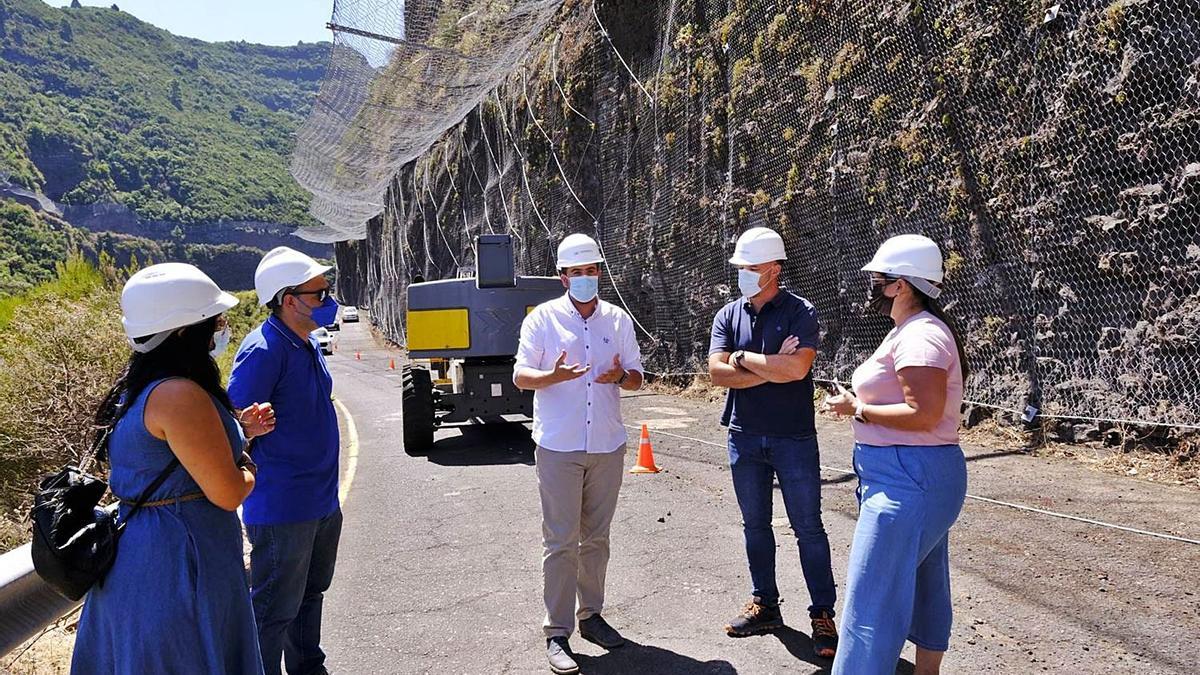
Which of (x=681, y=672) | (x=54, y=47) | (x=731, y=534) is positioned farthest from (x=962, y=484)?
(x=54, y=47)

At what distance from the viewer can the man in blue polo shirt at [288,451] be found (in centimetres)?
383

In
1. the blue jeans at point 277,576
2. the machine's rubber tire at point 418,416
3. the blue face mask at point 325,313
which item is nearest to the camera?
the blue jeans at point 277,576

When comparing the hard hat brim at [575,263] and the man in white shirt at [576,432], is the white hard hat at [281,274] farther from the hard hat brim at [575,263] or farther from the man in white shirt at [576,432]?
the hard hat brim at [575,263]

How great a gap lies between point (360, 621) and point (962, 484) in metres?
3.47

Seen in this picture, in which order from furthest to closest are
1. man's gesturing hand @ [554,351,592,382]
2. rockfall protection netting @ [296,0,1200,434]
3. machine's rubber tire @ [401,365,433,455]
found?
1. machine's rubber tire @ [401,365,433,455]
2. rockfall protection netting @ [296,0,1200,434]
3. man's gesturing hand @ [554,351,592,382]

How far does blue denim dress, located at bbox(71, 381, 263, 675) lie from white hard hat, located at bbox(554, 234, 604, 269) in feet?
7.56

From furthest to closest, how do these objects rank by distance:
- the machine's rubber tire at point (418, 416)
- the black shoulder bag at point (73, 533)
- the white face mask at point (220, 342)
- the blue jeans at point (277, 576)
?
the machine's rubber tire at point (418, 416) → the blue jeans at point (277, 576) → the white face mask at point (220, 342) → the black shoulder bag at point (73, 533)

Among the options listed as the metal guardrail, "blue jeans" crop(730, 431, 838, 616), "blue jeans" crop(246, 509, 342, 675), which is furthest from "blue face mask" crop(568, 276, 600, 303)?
the metal guardrail

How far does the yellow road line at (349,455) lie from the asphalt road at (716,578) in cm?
18

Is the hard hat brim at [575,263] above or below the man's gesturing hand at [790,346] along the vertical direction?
above

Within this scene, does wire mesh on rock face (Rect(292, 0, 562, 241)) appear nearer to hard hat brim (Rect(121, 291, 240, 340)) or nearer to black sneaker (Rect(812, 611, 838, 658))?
black sneaker (Rect(812, 611, 838, 658))

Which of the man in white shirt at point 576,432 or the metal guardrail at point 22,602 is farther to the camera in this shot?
the man in white shirt at point 576,432

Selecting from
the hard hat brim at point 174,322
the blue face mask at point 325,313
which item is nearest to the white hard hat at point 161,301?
the hard hat brim at point 174,322

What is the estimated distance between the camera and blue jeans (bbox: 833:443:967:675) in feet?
11.0
